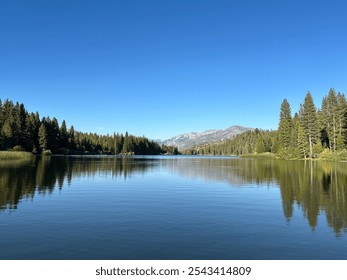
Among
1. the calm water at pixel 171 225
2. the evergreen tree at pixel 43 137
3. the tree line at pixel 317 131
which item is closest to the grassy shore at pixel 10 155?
the evergreen tree at pixel 43 137

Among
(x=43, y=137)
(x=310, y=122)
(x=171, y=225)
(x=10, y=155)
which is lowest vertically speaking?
(x=171, y=225)

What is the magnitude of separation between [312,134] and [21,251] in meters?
119

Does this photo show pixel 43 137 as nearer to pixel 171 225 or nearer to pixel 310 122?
pixel 310 122

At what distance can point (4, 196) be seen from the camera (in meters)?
26.7

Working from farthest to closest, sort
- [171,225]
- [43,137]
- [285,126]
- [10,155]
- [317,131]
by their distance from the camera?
[43,137], [285,126], [317,131], [10,155], [171,225]

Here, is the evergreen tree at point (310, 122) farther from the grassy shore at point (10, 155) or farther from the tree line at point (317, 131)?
the grassy shore at point (10, 155)

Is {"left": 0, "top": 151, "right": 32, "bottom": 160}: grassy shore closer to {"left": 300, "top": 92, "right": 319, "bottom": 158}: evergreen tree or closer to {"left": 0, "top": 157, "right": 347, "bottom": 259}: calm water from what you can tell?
{"left": 0, "top": 157, "right": 347, "bottom": 259}: calm water

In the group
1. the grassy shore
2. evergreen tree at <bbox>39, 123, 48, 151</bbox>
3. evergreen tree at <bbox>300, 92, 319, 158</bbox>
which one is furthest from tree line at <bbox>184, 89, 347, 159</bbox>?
evergreen tree at <bbox>39, 123, 48, 151</bbox>

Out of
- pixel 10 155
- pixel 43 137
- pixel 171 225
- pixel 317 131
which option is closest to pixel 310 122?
pixel 317 131

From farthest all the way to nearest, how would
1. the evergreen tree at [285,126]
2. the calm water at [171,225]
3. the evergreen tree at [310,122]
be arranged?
the evergreen tree at [285,126], the evergreen tree at [310,122], the calm water at [171,225]

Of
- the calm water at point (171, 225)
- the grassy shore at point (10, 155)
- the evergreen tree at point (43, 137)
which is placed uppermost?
the evergreen tree at point (43, 137)

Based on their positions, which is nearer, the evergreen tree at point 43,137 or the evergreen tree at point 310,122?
the evergreen tree at point 310,122
